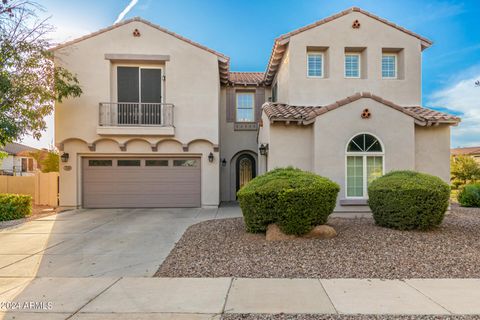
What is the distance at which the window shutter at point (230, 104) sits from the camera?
15555mm

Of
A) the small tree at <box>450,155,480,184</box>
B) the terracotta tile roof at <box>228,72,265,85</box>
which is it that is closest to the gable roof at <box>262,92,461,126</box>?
the terracotta tile roof at <box>228,72,265,85</box>

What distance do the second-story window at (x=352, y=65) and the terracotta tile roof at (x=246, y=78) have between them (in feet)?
16.4

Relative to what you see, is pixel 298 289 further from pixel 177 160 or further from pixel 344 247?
pixel 177 160

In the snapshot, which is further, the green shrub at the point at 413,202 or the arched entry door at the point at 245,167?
the arched entry door at the point at 245,167

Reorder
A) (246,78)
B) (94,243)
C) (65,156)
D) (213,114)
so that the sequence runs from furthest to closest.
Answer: (246,78) → (213,114) → (65,156) → (94,243)

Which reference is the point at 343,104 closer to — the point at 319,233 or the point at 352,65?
the point at 352,65

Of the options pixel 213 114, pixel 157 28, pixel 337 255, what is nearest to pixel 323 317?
pixel 337 255

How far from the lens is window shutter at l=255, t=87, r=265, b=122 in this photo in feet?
51.7

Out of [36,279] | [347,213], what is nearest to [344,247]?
[347,213]

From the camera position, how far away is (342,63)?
1170cm

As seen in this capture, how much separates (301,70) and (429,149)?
571 cm

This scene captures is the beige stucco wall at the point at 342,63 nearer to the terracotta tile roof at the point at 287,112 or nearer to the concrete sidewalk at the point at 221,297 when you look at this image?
the terracotta tile roof at the point at 287,112

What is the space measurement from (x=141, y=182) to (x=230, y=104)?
20.6 feet

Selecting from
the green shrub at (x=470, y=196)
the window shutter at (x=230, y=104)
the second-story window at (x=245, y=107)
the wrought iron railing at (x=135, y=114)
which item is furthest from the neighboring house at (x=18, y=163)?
the green shrub at (x=470, y=196)
